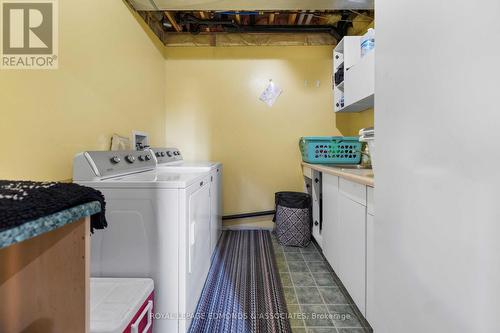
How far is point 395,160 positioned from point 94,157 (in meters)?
1.50

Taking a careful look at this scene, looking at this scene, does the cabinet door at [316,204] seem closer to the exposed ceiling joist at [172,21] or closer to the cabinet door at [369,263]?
the cabinet door at [369,263]

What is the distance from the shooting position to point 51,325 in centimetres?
50

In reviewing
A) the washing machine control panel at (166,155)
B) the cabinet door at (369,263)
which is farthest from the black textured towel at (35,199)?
the washing machine control panel at (166,155)

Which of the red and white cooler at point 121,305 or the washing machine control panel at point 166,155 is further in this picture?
the washing machine control panel at point 166,155

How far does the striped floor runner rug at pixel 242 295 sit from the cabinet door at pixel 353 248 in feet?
1.51

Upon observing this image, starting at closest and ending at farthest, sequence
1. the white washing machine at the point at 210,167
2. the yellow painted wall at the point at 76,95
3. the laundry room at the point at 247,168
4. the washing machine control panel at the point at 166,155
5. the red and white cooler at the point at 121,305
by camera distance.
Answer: the laundry room at the point at 247,168
the red and white cooler at the point at 121,305
the yellow painted wall at the point at 76,95
the white washing machine at the point at 210,167
the washing machine control panel at the point at 166,155

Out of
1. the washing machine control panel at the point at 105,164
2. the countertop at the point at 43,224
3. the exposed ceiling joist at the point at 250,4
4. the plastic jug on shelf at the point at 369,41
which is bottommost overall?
the countertop at the point at 43,224

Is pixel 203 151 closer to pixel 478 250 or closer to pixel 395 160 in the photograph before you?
pixel 395 160

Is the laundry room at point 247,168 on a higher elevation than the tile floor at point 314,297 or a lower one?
higher

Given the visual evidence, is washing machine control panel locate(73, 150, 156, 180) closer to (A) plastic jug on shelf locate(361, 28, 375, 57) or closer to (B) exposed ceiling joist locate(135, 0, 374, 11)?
(B) exposed ceiling joist locate(135, 0, 374, 11)

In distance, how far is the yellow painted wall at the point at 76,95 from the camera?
1146mm

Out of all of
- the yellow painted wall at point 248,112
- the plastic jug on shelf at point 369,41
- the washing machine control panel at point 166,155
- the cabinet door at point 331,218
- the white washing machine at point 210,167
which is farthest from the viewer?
the yellow painted wall at point 248,112

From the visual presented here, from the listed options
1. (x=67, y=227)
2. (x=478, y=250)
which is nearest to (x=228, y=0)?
(x=67, y=227)

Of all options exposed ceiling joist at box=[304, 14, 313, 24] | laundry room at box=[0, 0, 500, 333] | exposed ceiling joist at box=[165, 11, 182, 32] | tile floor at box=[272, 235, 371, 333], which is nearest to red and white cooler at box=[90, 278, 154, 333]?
laundry room at box=[0, 0, 500, 333]
